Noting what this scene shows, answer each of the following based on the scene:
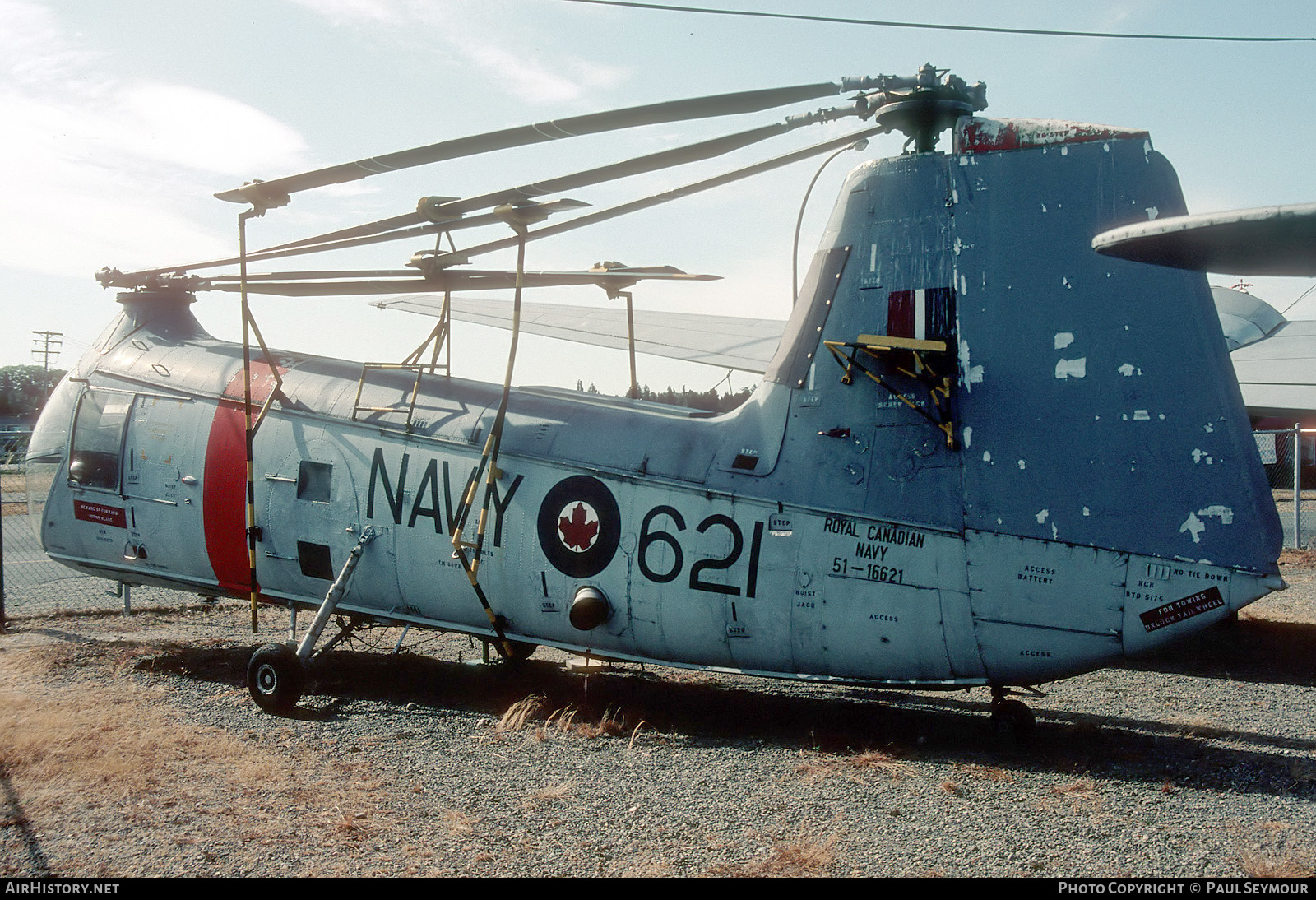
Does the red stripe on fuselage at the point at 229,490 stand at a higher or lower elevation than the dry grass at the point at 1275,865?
higher

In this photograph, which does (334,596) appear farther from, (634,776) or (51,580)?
(51,580)

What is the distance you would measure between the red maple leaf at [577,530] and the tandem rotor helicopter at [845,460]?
0.02m

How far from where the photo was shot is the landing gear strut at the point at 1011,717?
7.11m

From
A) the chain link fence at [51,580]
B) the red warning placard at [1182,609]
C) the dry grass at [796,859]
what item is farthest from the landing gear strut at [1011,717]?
the chain link fence at [51,580]

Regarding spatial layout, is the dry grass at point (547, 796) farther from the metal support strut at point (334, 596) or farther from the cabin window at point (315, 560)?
the cabin window at point (315, 560)

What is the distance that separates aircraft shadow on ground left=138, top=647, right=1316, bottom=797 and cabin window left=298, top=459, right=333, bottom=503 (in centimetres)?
203

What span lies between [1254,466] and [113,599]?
16761 mm

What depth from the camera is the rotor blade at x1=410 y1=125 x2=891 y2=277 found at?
291 inches

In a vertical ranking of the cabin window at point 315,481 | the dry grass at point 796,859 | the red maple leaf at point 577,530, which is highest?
the cabin window at point 315,481

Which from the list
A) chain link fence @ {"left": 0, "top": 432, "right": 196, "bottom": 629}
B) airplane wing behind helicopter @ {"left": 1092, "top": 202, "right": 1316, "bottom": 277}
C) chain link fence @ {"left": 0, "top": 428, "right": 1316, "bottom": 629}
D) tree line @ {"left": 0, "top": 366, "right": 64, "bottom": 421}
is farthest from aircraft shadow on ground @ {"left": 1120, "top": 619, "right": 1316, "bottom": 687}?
tree line @ {"left": 0, "top": 366, "right": 64, "bottom": 421}

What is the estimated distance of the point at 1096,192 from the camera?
6.45 m

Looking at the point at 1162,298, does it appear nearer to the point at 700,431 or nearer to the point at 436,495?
the point at 700,431

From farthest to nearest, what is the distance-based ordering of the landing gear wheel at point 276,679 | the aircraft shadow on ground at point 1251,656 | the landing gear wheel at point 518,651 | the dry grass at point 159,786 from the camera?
the aircraft shadow on ground at point 1251,656 → the landing gear wheel at point 518,651 → the landing gear wheel at point 276,679 → the dry grass at point 159,786

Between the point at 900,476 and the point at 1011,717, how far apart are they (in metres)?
2.19
